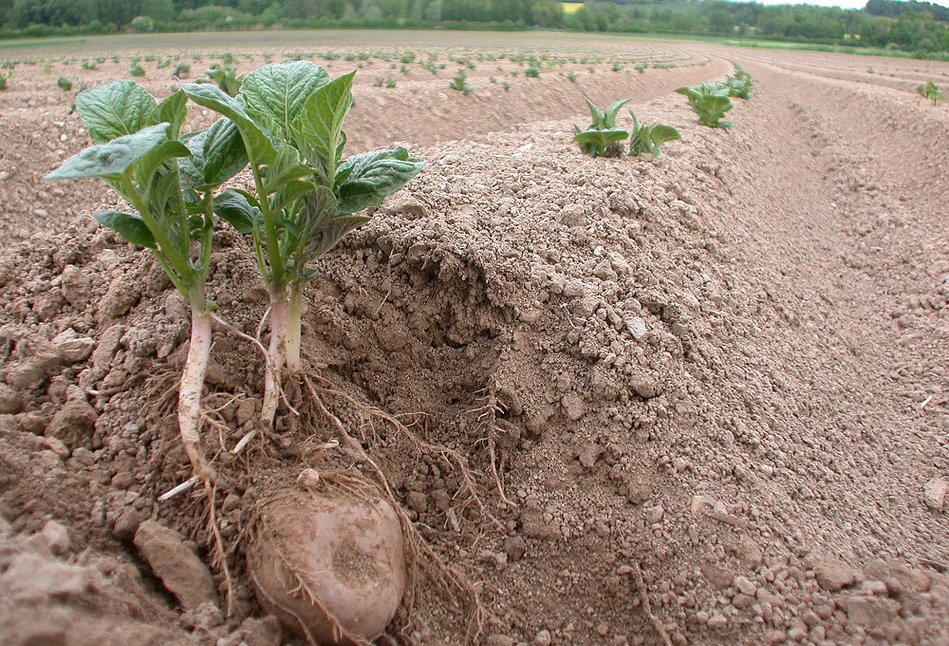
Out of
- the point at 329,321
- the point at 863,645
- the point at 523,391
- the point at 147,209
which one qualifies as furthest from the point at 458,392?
the point at 863,645

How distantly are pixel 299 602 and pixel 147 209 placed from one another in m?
1.03

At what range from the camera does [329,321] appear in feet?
7.32

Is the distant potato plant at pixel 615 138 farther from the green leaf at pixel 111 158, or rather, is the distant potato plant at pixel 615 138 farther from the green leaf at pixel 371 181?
the green leaf at pixel 111 158

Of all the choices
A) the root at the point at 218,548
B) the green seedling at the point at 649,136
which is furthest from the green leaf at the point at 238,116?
the green seedling at the point at 649,136

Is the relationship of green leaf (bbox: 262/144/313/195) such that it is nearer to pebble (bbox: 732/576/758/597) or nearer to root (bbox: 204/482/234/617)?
root (bbox: 204/482/234/617)

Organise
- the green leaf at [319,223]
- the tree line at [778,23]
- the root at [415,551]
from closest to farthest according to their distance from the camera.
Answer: the green leaf at [319,223] → the root at [415,551] → the tree line at [778,23]

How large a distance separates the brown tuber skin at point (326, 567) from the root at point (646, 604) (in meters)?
0.71

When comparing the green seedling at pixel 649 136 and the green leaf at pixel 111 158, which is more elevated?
the green leaf at pixel 111 158

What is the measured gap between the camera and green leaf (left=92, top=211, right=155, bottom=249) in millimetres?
1660

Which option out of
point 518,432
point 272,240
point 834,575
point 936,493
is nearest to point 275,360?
point 272,240

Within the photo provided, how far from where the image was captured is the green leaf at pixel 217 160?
67.7 inches

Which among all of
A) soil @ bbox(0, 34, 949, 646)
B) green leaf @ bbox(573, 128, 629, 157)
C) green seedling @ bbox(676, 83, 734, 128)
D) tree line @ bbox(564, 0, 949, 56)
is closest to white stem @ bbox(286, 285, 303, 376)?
soil @ bbox(0, 34, 949, 646)

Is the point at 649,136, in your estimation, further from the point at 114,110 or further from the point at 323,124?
the point at 114,110

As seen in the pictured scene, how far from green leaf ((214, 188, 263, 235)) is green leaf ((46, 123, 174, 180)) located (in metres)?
0.44
